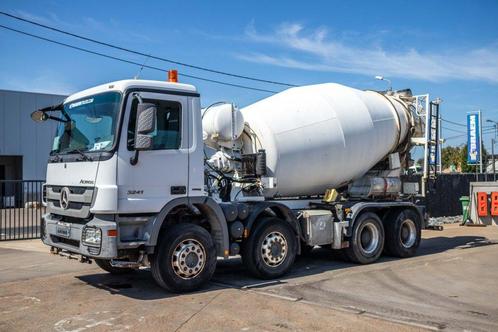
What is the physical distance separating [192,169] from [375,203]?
15.3ft

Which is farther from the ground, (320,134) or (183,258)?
(320,134)

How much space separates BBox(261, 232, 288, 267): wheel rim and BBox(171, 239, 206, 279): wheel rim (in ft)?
4.57

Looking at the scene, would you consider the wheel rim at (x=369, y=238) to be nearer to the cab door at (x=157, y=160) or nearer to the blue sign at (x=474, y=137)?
the cab door at (x=157, y=160)

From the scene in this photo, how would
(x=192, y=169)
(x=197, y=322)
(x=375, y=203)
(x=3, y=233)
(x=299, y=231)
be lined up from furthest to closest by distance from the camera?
1. (x=3, y=233)
2. (x=375, y=203)
3. (x=299, y=231)
4. (x=192, y=169)
5. (x=197, y=322)

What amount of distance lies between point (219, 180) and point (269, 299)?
8.26 feet

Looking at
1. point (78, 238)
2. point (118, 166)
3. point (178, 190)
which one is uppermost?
point (118, 166)

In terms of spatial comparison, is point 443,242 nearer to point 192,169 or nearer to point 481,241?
point 481,241

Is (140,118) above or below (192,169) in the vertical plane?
above

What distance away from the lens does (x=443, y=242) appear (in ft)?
49.2

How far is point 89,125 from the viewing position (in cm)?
819

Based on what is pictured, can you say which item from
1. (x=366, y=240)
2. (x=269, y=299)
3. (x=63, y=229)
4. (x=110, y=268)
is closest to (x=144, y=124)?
(x=63, y=229)

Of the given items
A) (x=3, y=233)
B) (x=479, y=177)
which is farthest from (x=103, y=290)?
(x=479, y=177)

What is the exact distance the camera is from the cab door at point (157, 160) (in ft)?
25.2

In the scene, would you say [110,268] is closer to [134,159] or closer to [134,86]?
[134,159]
